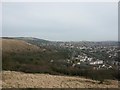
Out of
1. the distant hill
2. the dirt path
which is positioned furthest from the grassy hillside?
the distant hill

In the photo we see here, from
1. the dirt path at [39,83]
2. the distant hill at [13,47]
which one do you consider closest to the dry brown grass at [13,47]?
the distant hill at [13,47]

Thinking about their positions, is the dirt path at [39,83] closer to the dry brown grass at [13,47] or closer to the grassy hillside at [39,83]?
the grassy hillside at [39,83]

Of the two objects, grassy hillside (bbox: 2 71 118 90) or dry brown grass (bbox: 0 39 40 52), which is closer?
grassy hillside (bbox: 2 71 118 90)

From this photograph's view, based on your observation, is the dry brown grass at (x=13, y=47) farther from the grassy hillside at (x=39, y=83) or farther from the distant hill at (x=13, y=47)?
the grassy hillside at (x=39, y=83)

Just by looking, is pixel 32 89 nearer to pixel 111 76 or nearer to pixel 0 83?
pixel 0 83

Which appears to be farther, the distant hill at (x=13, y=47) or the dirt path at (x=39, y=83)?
the distant hill at (x=13, y=47)

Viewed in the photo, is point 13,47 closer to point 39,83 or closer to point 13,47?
point 13,47

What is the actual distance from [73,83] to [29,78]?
8.07 feet

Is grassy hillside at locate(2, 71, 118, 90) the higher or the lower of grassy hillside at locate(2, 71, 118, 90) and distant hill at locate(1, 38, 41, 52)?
the lower

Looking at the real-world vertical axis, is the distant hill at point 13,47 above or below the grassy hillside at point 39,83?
above

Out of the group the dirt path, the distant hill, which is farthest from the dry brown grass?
the dirt path

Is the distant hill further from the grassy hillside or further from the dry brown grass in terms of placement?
the grassy hillside

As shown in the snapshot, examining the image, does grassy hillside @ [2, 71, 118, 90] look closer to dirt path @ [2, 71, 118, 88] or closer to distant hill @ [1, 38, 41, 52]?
dirt path @ [2, 71, 118, 88]

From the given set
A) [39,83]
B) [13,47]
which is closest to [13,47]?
[13,47]
